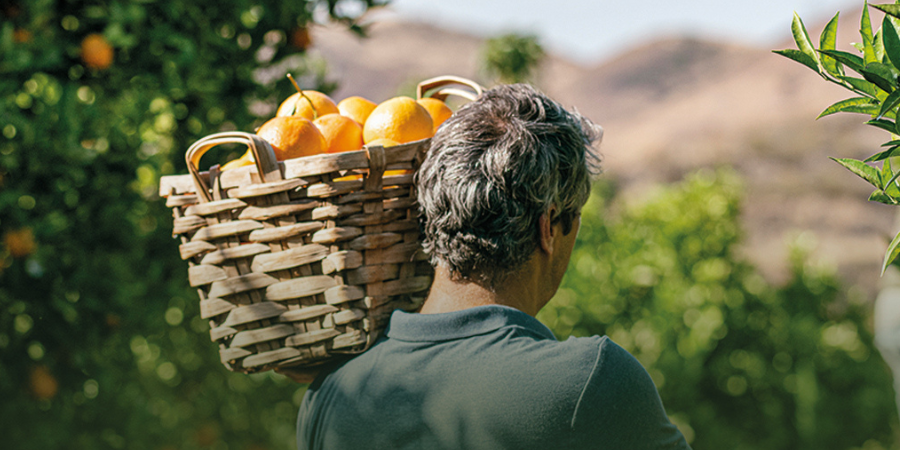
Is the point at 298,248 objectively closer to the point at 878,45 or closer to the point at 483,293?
the point at 483,293

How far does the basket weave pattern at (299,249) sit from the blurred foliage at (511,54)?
628cm

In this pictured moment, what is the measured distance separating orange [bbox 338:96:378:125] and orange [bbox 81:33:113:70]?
4.85ft

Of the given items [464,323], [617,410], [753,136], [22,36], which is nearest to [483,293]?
[464,323]

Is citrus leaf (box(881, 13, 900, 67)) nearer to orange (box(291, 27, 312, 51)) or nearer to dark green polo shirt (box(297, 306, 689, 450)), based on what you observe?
dark green polo shirt (box(297, 306, 689, 450))

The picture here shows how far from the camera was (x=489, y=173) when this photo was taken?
53.0 inches

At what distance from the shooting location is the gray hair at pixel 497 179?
1348 millimetres

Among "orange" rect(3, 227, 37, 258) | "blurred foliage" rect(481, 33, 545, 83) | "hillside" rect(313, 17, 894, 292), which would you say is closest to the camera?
"orange" rect(3, 227, 37, 258)

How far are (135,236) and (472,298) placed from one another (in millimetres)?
1876

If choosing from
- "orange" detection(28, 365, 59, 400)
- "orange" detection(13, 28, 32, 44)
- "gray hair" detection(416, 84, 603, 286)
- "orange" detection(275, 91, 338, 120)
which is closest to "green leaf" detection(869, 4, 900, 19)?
"gray hair" detection(416, 84, 603, 286)

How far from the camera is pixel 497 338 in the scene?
1326 millimetres

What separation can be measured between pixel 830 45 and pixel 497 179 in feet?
2.06

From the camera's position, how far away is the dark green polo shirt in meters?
1.20

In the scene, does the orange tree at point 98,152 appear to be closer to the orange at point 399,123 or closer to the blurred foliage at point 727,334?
the orange at point 399,123

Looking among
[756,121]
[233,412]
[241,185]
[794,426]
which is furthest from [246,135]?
[756,121]
